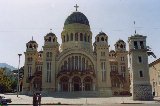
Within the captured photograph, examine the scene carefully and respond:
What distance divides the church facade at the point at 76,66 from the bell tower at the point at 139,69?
14.6m

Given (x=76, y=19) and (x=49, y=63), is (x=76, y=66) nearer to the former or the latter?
(x=49, y=63)

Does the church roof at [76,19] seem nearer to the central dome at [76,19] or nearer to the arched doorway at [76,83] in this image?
the central dome at [76,19]

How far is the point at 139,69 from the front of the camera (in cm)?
4281

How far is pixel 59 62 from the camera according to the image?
61.2m

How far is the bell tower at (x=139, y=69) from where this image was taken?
4141cm

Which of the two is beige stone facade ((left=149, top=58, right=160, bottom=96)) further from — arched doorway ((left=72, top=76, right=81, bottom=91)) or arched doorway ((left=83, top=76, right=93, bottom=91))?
arched doorway ((left=72, top=76, right=81, bottom=91))

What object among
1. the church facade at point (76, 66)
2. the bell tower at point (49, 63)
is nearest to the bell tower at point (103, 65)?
the church facade at point (76, 66)

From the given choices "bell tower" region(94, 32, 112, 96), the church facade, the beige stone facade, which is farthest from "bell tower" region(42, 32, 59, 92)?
the beige stone facade

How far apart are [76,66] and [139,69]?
20.4 meters

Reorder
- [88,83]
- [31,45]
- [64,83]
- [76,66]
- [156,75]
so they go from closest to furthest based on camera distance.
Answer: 1. [156,75]
2. [64,83]
3. [88,83]
4. [76,66]
5. [31,45]

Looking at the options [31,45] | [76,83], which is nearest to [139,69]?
[76,83]

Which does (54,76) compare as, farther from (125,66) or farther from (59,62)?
(125,66)

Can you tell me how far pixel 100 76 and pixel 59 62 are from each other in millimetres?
9371

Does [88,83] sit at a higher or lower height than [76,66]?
lower
